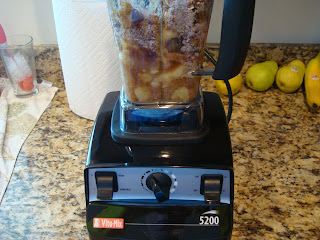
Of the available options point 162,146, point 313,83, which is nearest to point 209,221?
point 162,146

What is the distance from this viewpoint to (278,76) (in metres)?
0.89

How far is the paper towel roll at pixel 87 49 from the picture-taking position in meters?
0.63

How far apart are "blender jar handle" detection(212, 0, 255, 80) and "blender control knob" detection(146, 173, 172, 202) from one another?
16 cm

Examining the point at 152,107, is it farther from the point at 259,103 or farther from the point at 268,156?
the point at 259,103

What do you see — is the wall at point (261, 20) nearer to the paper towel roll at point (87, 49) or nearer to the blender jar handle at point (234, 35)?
the paper towel roll at point (87, 49)

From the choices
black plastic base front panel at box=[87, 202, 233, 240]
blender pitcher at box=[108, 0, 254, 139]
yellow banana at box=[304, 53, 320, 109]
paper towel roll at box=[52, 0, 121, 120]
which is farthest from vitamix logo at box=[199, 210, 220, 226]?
yellow banana at box=[304, 53, 320, 109]

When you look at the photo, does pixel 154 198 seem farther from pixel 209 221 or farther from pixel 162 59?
pixel 162 59

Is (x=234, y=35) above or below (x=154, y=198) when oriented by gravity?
above

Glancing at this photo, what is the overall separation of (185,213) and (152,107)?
17 cm

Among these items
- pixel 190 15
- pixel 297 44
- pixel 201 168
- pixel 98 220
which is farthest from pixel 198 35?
pixel 297 44

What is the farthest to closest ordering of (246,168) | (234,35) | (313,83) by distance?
(313,83)
(246,168)
(234,35)

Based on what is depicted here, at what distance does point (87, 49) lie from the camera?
68cm

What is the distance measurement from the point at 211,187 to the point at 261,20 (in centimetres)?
59

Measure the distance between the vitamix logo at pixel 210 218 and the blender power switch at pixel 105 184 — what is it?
0.45ft
